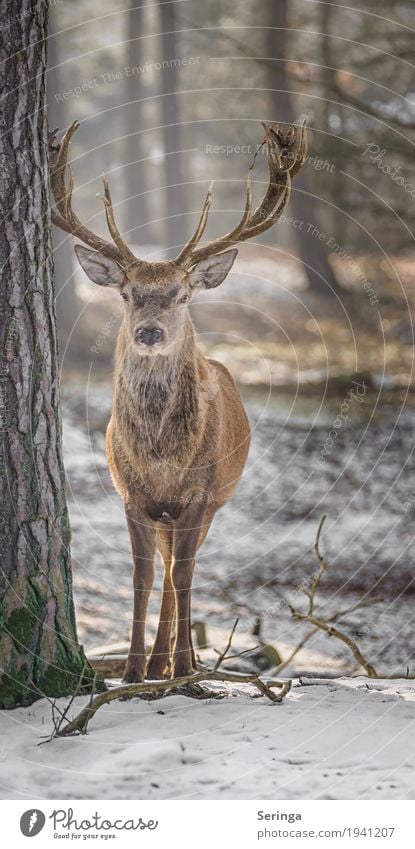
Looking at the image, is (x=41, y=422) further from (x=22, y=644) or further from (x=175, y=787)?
(x=175, y=787)

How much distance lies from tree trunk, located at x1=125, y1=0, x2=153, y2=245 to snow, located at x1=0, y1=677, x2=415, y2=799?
50.7 feet

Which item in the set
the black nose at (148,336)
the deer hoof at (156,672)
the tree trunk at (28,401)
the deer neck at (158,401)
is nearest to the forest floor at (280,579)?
the tree trunk at (28,401)

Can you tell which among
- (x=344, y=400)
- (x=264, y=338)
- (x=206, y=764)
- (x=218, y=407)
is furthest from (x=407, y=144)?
(x=206, y=764)

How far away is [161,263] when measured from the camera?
19.4 feet

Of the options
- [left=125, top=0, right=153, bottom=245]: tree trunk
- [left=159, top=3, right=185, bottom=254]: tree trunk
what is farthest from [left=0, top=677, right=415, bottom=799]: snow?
[left=125, top=0, right=153, bottom=245]: tree trunk

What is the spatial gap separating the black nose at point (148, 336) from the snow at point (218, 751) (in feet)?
6.20

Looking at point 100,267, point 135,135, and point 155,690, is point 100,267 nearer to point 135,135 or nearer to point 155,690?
point 155,690

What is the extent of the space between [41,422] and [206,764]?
6.09 feet

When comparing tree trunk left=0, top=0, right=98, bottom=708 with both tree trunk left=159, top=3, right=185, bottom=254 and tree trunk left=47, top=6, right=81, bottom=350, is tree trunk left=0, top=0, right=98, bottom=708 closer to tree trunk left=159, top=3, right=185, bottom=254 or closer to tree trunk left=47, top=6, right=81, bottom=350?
tree trunk left=47, top=6, right=81, bottom=350

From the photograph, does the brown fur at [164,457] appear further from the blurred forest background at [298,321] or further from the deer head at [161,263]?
the blurred forest background at [298,321]

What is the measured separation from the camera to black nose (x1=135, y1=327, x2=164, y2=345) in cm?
564

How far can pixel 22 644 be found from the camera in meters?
5.25
